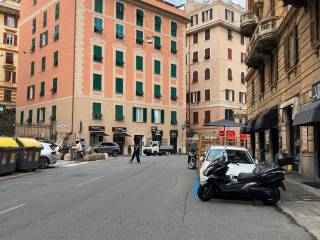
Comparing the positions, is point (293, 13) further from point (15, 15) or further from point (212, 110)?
point (15, 15)

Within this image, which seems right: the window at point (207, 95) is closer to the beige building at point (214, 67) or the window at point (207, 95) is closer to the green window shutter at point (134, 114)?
the beige building at point (214, 67)

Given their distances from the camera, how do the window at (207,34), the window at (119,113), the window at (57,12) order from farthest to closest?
the window at (207,34) < the window at (57,12) < the window at (119,113)

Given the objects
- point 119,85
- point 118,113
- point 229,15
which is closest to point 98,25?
point 119,85

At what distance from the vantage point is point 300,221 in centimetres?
870

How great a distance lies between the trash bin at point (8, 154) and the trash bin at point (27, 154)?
23.2 inches

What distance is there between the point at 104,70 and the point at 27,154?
97.3ft

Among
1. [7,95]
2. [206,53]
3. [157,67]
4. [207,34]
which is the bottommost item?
[7,95]

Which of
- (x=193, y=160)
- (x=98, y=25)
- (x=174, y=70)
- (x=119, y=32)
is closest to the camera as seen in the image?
(x=193, y=160)

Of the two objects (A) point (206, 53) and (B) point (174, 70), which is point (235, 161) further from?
(A) point (206, 53)

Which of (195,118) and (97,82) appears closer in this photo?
(97,82)

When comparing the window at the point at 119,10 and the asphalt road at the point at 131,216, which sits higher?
the window at the point at 119,10

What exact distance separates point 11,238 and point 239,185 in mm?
5873

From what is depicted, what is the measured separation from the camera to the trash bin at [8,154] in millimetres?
18502

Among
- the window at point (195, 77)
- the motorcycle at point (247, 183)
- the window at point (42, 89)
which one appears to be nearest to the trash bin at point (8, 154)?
the motorcycle at point (247, 183)
